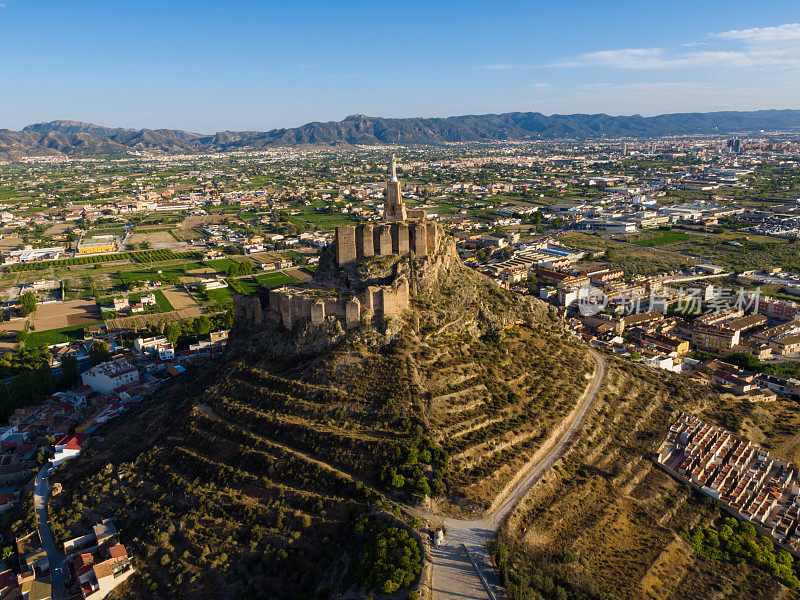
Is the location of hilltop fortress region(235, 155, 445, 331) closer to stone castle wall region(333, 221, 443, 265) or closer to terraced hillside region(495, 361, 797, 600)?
stone castle wall region(333, 221, 443, 265)

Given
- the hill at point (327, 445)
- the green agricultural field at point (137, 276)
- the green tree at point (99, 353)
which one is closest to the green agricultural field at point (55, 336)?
the green tree at point (99, 353)

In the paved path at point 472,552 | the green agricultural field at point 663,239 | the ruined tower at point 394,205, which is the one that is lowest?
the green agricultural field at point 663,239

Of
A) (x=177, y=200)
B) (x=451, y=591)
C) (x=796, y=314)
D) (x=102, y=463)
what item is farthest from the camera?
(x=177, y=200)

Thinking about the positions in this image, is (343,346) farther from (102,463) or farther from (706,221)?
(706,221)

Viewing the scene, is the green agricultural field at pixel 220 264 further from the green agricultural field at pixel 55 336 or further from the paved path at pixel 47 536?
the paved path at pixel 47 536

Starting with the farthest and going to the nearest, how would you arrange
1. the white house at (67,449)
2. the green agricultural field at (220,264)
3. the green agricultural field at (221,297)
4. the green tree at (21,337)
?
the green agricultural field at (220,264)
the green agricultural field at (221,297)
the green tree at (21,337)
the white house at (67,449)

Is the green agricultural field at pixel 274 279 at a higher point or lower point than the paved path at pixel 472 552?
lower

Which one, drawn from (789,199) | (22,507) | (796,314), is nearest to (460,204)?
(789,199)

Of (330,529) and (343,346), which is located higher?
(343,346)

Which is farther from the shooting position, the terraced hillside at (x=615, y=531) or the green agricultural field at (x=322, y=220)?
the green agricultural field at (x=322, y=220)
